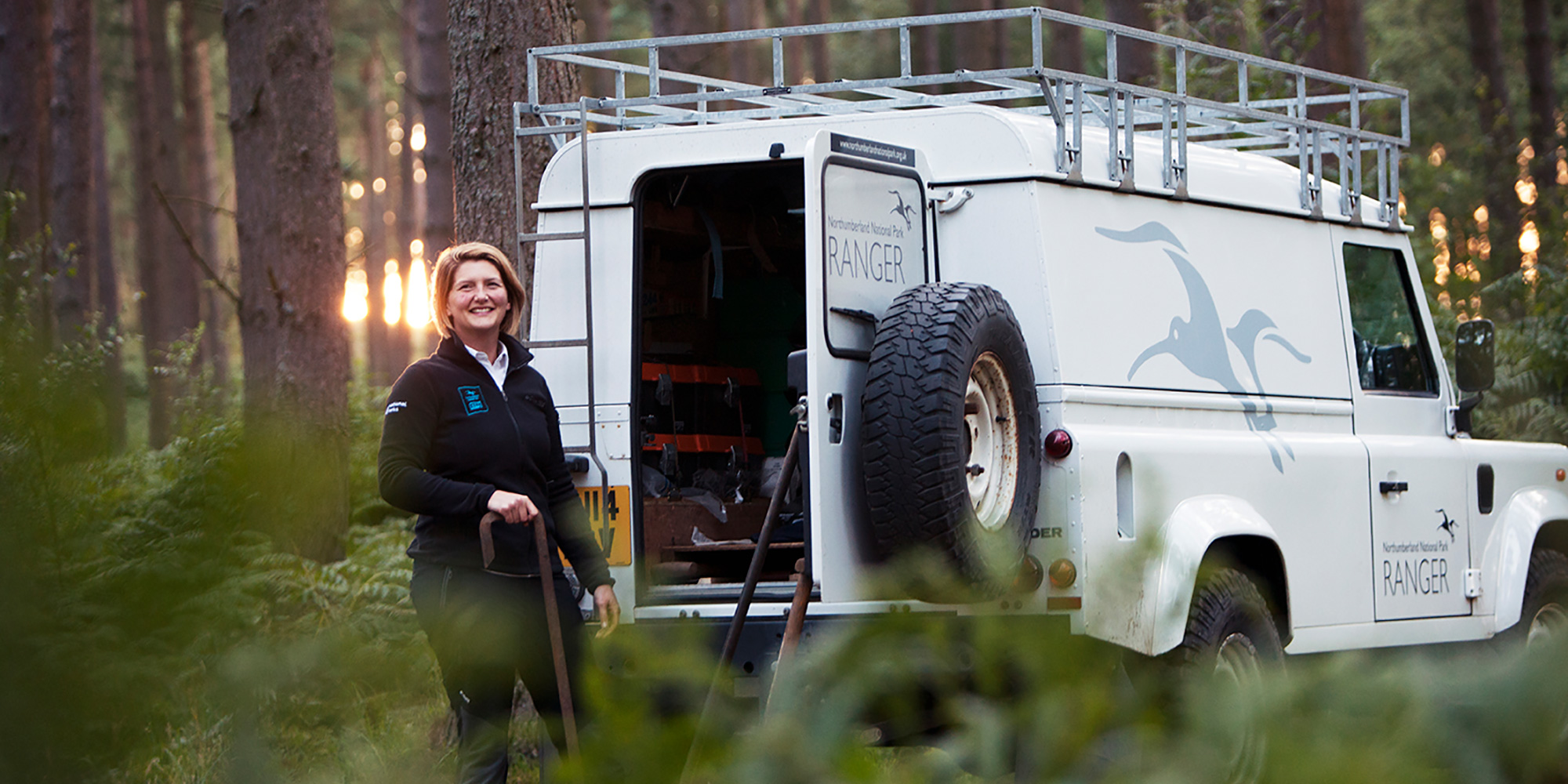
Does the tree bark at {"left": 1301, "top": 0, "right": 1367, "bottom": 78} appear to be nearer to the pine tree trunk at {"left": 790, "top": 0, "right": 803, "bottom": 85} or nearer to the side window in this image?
the side window

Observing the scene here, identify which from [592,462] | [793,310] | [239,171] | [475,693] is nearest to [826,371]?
[592,462]

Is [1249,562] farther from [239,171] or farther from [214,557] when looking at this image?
[239,171]

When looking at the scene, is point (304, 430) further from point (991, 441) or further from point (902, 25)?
point (902, 25)

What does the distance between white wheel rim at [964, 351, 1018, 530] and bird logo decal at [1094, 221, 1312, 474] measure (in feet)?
2.92

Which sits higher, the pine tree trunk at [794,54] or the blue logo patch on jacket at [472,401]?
the pine tree trunk at [794,54]

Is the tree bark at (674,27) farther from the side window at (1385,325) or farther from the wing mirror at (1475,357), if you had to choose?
the wing mirror at (1475,357)

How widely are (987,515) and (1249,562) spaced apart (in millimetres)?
1681

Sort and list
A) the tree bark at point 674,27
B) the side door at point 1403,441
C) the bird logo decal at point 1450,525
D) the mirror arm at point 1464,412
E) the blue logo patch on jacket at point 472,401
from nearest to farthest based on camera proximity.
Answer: the blue logo patch on jacket at point 472,401 < the side door at point 1403,441 < the bird logo decal at point 1450,525 < the mirror arm at point 1464,412 < the tree bark at point 674,27

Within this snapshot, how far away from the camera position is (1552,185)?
19.5 m

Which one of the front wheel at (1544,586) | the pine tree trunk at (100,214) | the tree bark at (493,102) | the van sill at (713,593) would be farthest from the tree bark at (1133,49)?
the pine tree trunk at (100,214)

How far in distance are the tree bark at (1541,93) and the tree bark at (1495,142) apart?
0.29 meters

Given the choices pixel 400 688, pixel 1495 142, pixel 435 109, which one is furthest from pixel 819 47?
pixel 400 688

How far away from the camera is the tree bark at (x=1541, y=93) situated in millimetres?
19703

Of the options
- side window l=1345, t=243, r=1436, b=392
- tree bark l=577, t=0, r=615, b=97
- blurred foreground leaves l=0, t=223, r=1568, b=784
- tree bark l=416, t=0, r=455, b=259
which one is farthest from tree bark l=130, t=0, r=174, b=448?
blurred foreground leaves l=0, t=223, r=1568, b=784
